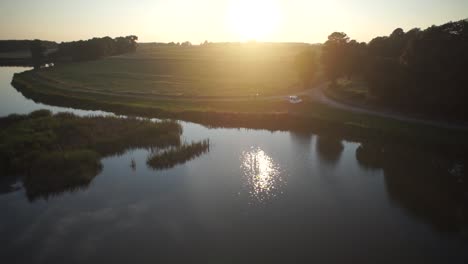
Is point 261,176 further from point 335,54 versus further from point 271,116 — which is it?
point 335,54

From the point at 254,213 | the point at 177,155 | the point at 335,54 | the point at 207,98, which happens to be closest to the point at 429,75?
the point at 335,54

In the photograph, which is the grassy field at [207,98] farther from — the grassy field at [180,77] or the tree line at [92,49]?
the tree line at [92,49]

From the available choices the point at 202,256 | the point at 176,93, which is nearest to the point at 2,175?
the point at 202,256

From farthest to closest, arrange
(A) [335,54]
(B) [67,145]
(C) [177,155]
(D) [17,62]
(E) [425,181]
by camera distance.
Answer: (D) [17,62], (A) [335,54], (B) [67,145], (C) [177,155], (E) [425,181]

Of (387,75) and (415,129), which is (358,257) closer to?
(415,129)

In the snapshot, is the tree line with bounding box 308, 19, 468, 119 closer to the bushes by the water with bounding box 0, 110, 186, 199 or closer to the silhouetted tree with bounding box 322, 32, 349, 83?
the silhouetted tree with bounding box 322, 32, 349, 83

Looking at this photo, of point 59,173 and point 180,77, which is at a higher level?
point 180,77

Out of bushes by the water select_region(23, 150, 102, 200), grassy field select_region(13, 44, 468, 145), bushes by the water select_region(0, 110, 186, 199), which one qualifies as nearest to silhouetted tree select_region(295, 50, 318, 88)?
grassy field select_region(13, 44, 468, 145)
